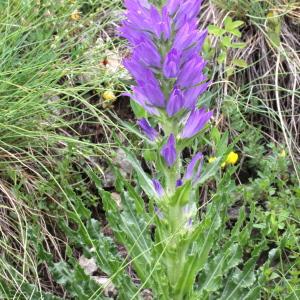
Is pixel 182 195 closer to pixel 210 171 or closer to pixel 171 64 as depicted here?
pixel 210 171

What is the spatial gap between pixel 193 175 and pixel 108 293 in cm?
100

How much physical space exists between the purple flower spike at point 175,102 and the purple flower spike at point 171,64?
0.05m

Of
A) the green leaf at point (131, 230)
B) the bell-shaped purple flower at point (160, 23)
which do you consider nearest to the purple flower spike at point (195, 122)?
the bell-shaped purple flower at point (160, 23)

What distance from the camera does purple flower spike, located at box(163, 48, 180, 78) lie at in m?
1.74

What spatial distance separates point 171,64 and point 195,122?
0.22m

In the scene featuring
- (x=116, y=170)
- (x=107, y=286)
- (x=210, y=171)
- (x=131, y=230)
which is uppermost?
(x=210, y=171)

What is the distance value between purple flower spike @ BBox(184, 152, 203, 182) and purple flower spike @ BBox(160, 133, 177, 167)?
0.08 metres

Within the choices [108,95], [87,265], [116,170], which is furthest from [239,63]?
[87,265]

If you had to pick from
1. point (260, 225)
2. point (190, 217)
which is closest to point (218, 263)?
point (190, 217)

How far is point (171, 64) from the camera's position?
1752 millimetres

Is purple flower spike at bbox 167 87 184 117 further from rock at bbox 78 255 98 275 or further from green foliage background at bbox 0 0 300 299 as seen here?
rock at bbox 78 255 98 275

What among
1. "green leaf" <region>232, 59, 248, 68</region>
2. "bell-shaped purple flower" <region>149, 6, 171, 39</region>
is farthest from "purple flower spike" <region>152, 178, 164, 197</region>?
"green leaf" <region>232, 59, 248, 68</region>

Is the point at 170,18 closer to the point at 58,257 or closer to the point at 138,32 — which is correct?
the point at 138,32

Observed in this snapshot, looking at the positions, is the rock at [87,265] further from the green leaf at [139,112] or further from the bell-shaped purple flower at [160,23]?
the bell-shaped purple flower at [160,23]
